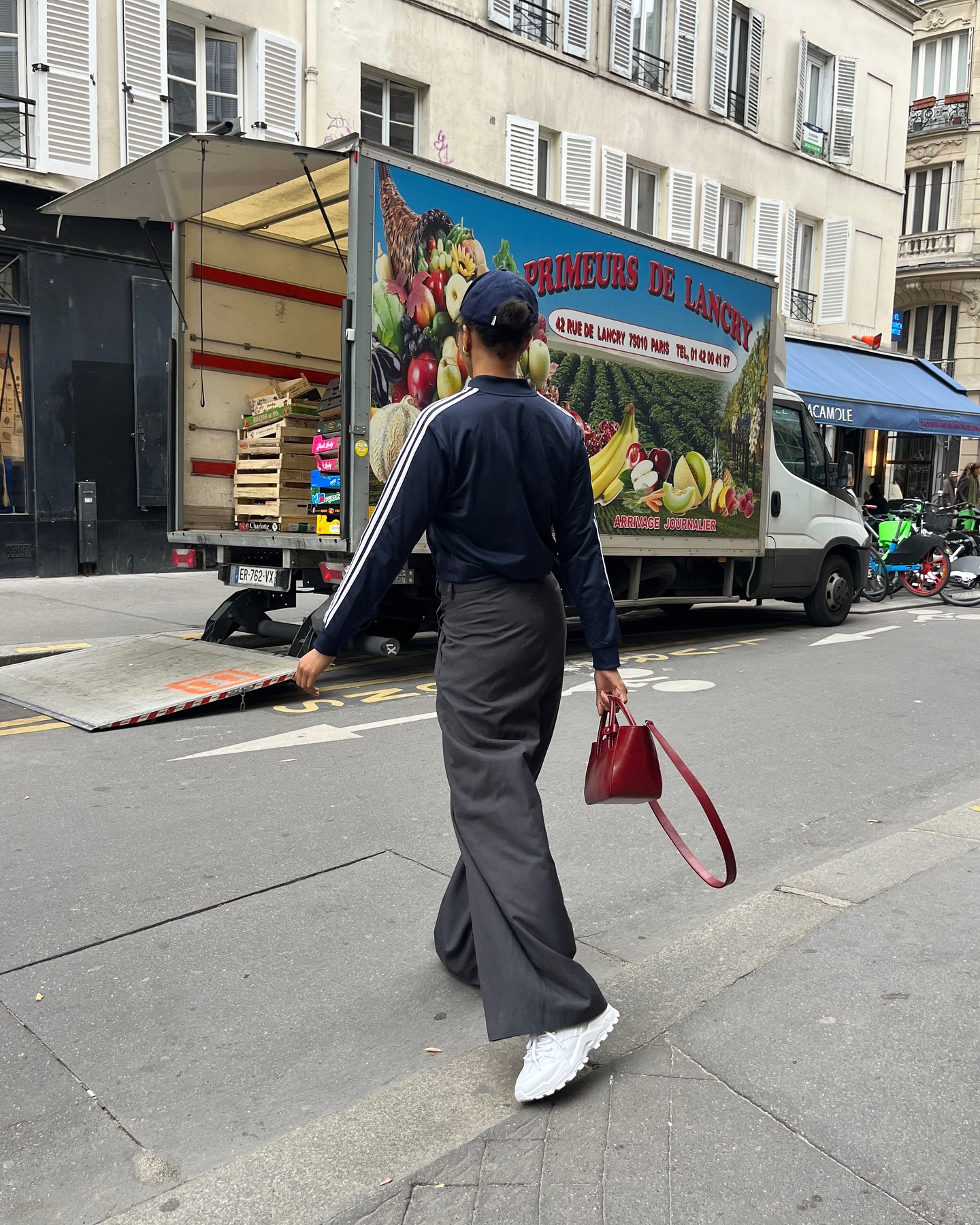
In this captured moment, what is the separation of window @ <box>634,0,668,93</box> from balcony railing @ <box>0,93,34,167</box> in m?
10.3

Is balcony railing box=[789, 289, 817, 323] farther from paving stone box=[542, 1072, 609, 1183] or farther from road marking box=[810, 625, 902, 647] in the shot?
paving stone box=[542, 1072, 609, 1183]

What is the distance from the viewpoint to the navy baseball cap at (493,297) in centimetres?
268

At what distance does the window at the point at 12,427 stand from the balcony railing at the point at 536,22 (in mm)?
9133

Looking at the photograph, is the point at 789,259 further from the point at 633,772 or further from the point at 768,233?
the point at 633,772

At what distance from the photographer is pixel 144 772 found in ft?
17.5

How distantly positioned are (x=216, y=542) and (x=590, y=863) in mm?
5051

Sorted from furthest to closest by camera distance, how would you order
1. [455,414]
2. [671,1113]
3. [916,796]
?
[916,796]
[455,414]
[671,1113]

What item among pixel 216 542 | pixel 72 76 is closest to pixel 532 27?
pixel 72 76

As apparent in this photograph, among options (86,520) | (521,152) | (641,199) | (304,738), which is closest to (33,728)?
(304,738)

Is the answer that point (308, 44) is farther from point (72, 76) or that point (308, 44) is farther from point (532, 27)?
point (532, 27)

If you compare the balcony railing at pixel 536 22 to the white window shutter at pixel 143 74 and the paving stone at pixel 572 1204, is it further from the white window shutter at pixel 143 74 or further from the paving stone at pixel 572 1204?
the paving stone at pixel 572 1204

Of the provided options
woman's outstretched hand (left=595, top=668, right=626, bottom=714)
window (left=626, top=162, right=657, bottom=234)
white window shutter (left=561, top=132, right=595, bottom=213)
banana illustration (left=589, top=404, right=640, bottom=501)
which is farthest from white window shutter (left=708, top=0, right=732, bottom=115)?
woman's outstretched hand (left=595, top=668, right=626, bottom=714)

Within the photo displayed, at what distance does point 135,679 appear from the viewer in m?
7.05

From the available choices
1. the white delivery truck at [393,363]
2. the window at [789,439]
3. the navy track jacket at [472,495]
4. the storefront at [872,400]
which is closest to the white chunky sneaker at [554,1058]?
the navy track jacket at [472,495]
